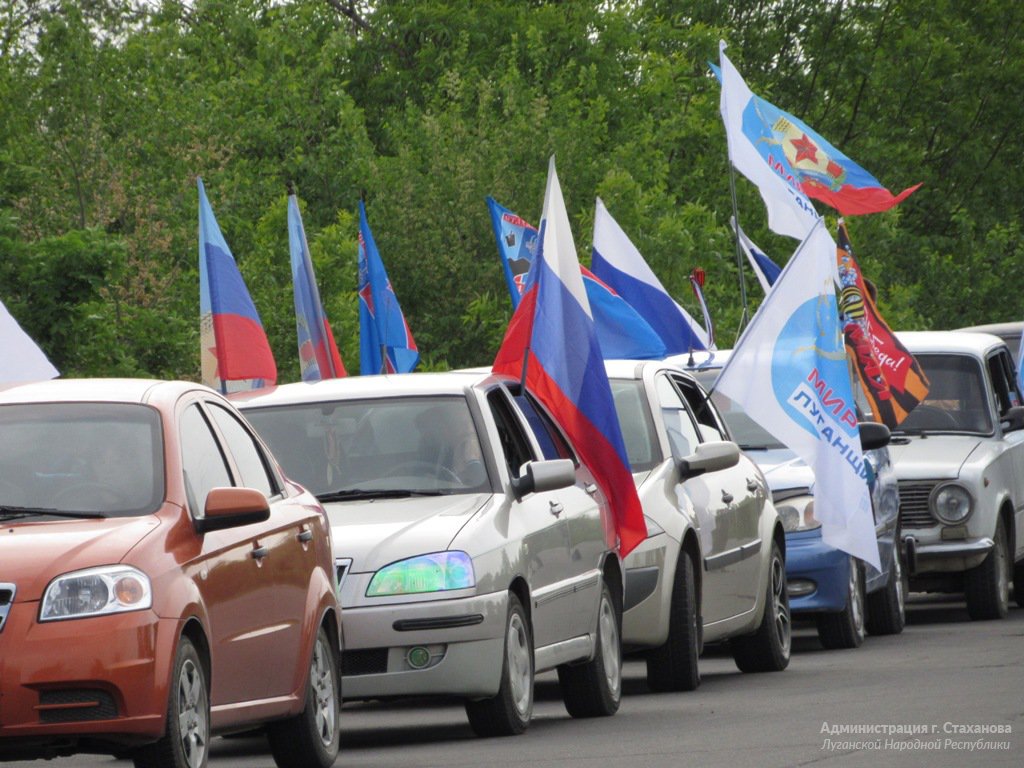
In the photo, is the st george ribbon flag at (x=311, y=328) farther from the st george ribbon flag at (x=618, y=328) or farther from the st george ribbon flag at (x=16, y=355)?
the st george ribbon flag at (x=16, y=355)

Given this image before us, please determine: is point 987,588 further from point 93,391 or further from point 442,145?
point 442,145

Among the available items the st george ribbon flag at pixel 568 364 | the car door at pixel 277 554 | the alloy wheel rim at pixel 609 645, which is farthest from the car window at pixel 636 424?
the car door at pixel 277 554

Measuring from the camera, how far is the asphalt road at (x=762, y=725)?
918cm

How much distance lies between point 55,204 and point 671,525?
13.2 meters

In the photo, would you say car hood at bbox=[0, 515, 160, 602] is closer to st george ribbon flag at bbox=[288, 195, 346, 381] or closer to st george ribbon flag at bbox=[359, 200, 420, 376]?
st george ribbon flag at bbox=[288, 195, 346, 381]

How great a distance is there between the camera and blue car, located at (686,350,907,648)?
1540 cm

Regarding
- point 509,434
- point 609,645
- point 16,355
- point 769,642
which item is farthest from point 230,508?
point 769,642

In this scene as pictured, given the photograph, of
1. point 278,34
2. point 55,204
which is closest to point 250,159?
point 278,34

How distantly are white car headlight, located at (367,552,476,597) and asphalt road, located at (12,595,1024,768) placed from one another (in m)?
0.69

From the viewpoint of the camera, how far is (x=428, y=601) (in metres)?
9.88

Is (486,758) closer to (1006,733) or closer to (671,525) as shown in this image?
(1006,733)

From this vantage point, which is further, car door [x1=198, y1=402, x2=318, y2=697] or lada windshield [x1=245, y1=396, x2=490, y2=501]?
lada windshield [x1=245, y1=396, x2=490, y2=501]

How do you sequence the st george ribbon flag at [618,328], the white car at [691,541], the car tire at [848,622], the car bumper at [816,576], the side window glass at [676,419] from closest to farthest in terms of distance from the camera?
the white car at [691,541] → the side window glass at [676,419] → the car bumper at [816,576] → the car tire at [848,622] → the st george ribbon flag at [618,328]

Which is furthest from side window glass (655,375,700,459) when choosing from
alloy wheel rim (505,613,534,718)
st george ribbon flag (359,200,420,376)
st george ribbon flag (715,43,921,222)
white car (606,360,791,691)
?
st george ribbon flag (715,43,921,222)
